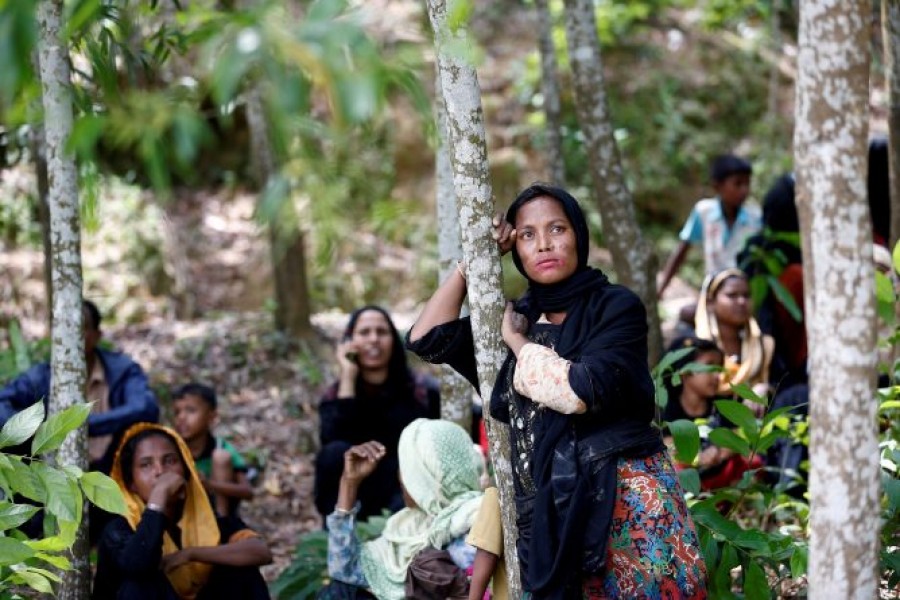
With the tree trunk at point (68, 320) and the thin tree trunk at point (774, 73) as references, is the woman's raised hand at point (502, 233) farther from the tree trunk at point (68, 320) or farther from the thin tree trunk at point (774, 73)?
the thin tree trunk at point (774, 73)

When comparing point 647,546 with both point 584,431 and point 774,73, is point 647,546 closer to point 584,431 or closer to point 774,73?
point 584,431

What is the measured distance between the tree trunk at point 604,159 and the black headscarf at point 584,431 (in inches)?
113

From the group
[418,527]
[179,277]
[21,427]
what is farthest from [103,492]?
[179,277]

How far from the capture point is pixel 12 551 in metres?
3.22

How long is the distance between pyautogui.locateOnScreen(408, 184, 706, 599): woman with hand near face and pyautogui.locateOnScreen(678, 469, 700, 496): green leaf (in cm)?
87

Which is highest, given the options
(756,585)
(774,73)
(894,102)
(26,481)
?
(774,73)

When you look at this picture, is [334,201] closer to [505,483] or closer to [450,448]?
[505,483]

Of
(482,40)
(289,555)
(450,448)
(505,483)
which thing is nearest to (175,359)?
(289,555)

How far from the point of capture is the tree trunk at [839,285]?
8.33 ft

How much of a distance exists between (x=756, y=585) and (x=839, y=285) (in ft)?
5.02

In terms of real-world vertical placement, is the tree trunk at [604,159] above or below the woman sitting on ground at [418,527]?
above

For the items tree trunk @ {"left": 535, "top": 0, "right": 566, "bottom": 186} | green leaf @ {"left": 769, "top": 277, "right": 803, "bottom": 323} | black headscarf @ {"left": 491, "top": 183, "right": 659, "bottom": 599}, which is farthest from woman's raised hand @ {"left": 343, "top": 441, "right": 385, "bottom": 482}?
tree trunk @ {"left": 535, "top": 0, "right": 566, "bottom": 186}

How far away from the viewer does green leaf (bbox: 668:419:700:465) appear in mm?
4109

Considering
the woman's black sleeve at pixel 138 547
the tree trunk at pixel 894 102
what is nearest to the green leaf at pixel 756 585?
the woman's black sleeve at pixel 138 547
